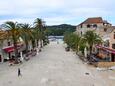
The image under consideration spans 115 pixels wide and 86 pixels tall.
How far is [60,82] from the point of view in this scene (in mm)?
39656

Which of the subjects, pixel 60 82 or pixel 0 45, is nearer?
pixel 60 82

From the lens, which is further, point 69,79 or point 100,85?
point 69,79

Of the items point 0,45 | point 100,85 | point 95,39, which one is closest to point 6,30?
point 0,45

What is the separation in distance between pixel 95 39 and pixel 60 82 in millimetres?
30887

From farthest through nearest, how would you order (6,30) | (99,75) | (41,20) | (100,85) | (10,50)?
(41,20)
(10,50)
(6,30)
(99,75)
(100,85)

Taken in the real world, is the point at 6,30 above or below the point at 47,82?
above

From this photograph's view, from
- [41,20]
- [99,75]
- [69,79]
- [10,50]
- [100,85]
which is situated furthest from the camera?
[41,20]

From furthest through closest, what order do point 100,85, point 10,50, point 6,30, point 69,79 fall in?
point 10,50
point 6,30
point 69,79
point 100,85

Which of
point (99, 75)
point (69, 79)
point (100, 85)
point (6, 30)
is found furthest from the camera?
point (6, 30)

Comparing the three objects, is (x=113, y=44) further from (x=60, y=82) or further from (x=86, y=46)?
(x=60, y=82)

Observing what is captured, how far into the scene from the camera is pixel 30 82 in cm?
4006

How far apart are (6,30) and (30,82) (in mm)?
28271

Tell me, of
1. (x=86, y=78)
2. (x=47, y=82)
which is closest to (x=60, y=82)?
(x=47, y=82)

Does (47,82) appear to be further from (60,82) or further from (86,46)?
(86,46)
